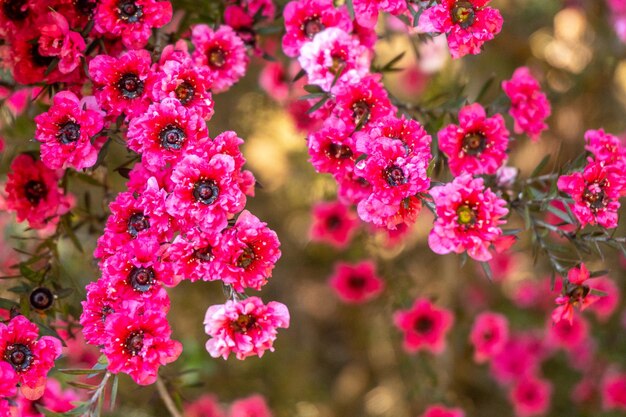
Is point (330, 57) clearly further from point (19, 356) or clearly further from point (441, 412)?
point (441, 412)

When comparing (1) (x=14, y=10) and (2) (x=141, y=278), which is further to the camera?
(1) (x=14, y=10)

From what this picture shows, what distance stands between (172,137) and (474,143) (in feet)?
1.38

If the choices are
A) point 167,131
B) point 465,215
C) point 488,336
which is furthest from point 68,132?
point 488,336

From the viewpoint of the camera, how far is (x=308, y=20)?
1015 mm

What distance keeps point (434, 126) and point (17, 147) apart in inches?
→ 29.3

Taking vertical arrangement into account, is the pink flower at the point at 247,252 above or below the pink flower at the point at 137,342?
above

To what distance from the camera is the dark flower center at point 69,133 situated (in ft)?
2.94

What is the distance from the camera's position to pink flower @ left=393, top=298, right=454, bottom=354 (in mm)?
1526

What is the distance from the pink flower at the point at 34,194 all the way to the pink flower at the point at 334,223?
72 cm

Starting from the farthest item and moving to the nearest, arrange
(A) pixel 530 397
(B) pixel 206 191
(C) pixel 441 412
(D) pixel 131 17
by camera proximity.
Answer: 1. (A) pixel 530 397
2. (C) pixel 441 412
3. (D) pixel 131 17
4. (B) pixel 206 191

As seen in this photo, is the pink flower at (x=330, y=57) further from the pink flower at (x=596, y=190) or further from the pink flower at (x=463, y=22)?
the pink flower at (x=596, y=190)

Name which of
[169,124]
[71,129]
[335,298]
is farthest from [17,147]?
[335,298]

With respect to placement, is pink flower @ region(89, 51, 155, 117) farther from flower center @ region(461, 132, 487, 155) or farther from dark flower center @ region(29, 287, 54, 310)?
flower center @ region(461, 132, 487, 155)

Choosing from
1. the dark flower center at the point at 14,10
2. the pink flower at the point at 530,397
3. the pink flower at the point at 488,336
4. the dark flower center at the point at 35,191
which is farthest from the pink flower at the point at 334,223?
the dark flower center at the point at 14,10
